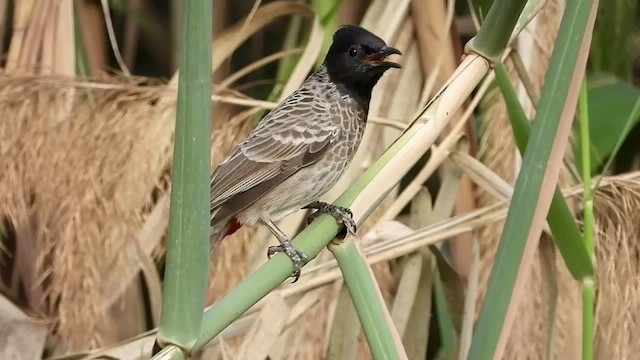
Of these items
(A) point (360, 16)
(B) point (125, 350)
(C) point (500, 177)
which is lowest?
(B) point (125, 350)

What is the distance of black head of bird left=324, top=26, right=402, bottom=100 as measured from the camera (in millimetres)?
1306

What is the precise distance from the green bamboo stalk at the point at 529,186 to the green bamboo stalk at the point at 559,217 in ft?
0.73

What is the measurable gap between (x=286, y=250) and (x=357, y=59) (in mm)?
427

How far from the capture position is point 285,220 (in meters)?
1.53

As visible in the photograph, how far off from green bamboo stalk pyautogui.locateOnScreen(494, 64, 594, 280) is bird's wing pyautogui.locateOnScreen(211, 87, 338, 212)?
0.39m

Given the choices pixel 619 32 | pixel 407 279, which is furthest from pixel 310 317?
pixel 619 32

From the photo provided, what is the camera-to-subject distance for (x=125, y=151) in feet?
4.21

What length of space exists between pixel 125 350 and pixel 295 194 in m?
0.33

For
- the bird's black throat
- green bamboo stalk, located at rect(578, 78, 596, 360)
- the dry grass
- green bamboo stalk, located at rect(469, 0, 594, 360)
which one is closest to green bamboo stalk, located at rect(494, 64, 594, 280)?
green bamboo stalk, located at rect(578, 78, 596, 360)

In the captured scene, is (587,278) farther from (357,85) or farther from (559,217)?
(357,85)

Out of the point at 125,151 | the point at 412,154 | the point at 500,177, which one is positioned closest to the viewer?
the point at 412,154

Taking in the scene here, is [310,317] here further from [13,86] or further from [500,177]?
[13,86]

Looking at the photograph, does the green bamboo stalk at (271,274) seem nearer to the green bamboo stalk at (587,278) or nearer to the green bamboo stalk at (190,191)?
the green bamboo stalk at (190,191)

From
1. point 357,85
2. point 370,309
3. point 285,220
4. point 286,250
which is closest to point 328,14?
point 357,85
